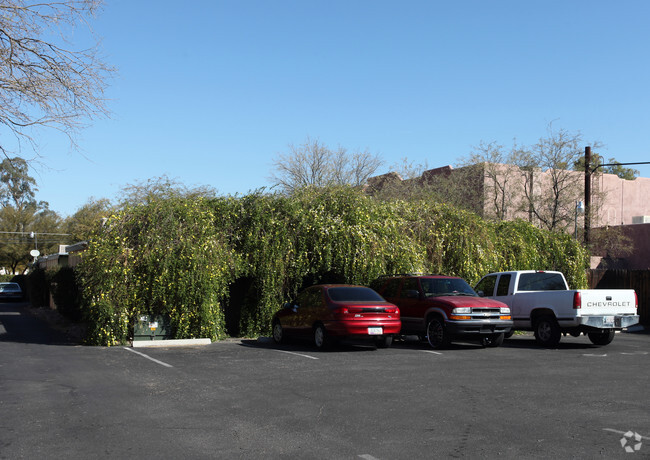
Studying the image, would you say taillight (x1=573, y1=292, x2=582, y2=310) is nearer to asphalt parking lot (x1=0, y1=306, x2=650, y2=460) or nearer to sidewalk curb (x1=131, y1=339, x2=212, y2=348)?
asphalt parking lot (x1=0, y1=306, x2=650, y2=460)

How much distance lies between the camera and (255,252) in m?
18.6

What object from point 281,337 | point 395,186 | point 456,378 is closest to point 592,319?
point 456,378

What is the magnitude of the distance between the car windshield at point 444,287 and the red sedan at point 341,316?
168cm

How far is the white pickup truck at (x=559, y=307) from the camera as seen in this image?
53.3ft

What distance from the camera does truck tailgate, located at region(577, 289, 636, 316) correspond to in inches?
639

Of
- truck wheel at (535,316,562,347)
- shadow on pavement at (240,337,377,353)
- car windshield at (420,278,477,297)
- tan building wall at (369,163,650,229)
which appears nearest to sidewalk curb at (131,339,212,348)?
shadow on pavement at (240,337,377,353)

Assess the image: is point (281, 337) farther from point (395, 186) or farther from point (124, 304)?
point (395, 186)

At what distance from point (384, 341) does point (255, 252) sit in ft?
15.6

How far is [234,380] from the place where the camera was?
35.6ft

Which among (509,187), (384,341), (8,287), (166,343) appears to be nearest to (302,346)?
(384,341)

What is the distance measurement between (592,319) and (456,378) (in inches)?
266

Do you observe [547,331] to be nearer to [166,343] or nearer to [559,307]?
[559,307]

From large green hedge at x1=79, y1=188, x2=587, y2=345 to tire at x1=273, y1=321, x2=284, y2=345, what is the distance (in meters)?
1.39

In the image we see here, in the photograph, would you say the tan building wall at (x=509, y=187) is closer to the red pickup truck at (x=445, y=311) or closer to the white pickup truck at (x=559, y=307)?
the white pickup truck at (x=559, y=307)
